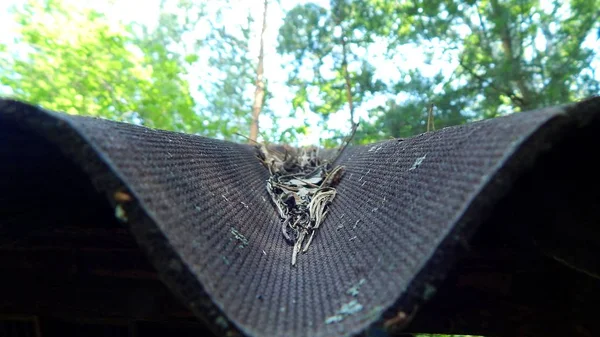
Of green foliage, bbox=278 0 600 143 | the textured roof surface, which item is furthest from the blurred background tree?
the textured roof surface

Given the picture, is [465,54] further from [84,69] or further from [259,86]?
[84,69]

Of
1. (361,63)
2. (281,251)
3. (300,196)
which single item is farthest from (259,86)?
(281,251)

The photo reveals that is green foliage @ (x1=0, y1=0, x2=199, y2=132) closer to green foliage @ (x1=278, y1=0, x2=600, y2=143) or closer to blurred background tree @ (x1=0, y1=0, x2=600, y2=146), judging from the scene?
blurred background tree @ (x1=0, y1=0, x2=600, y2=146)

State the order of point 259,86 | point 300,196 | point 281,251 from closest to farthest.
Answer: point 281,251, point 300,196, point 259,86

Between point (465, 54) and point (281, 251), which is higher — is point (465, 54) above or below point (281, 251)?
above

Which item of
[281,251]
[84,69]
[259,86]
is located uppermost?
[259,86]

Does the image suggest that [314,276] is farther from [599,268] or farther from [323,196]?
[323,196]

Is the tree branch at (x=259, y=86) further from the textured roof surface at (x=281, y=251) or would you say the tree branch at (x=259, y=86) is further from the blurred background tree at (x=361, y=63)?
the textured roof surface at (x=281, y=251)

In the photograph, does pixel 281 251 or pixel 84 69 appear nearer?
pixel 281 251

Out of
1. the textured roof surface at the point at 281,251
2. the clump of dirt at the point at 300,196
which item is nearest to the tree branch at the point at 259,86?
the clump of dirt at the point at 300,196
